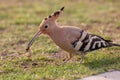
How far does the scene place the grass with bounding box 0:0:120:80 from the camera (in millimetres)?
6020

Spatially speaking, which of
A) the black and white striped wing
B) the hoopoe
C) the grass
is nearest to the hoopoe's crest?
the hoopoe

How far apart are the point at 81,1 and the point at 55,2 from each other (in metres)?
0.73

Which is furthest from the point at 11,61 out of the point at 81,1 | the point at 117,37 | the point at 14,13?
the point at 81,1

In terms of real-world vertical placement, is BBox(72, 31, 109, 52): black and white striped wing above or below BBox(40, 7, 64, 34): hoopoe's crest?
below

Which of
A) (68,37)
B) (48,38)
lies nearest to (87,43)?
(68,37)

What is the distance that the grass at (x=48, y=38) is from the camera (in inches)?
237

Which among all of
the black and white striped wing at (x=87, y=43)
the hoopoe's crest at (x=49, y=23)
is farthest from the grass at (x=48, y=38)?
the hoopoe's crest at (x=49, y=23)

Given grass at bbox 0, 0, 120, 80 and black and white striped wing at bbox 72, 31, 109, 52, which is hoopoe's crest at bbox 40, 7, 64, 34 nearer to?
black and white striped wing at bbox 72, 31, 109, 52

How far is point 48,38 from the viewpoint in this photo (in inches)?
316

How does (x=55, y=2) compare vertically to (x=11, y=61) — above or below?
above

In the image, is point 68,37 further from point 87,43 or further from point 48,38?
point 48,38

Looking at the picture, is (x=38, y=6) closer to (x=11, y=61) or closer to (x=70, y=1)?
(x=70, y=1)

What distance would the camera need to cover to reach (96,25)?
916cm

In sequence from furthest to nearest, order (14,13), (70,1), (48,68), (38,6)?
(70,1)
(38,6)
(14,13)
(48,68)
